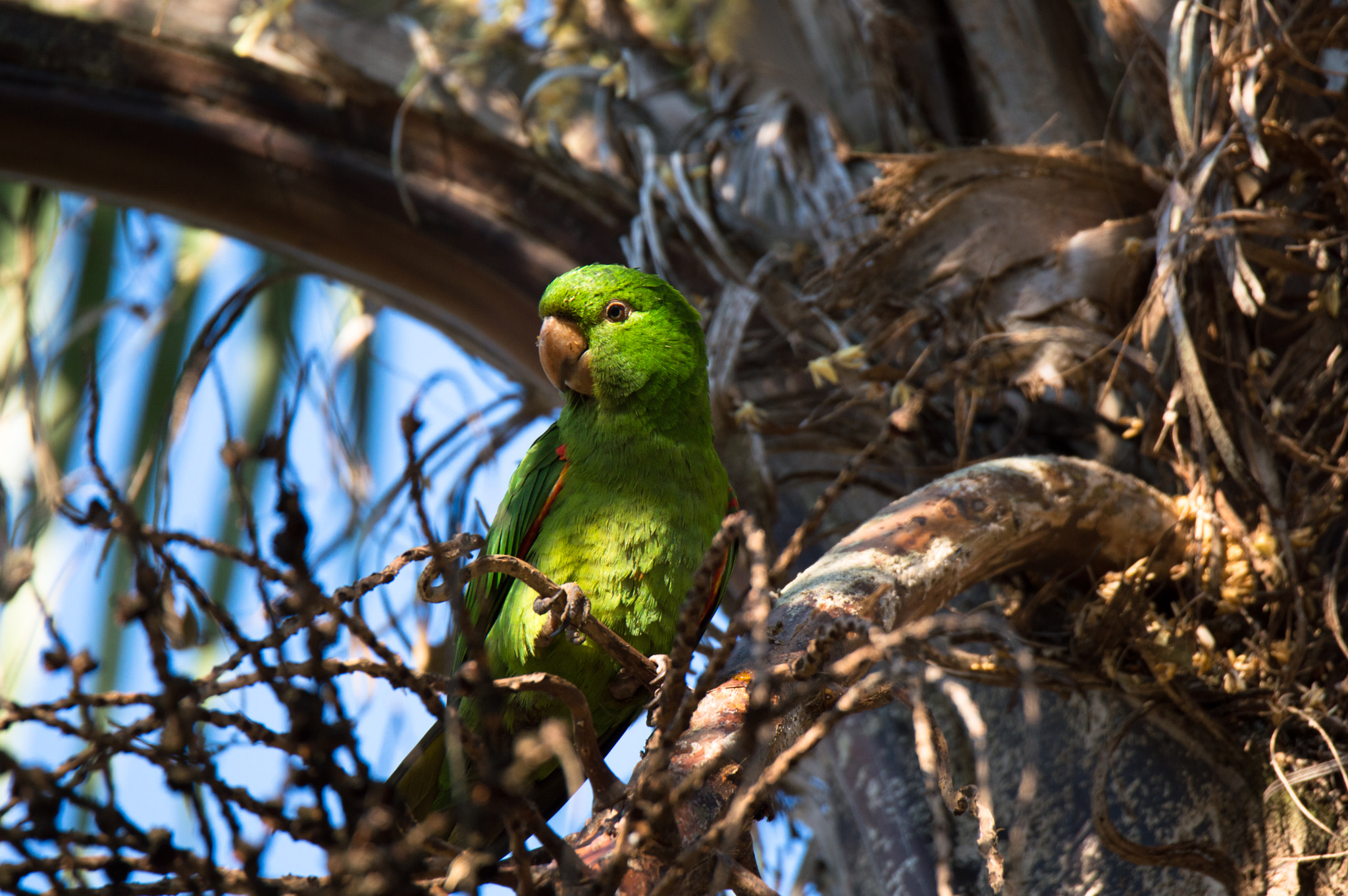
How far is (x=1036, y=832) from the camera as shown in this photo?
239cm

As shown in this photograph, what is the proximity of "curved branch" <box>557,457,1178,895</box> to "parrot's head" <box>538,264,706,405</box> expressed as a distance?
0.70 meters

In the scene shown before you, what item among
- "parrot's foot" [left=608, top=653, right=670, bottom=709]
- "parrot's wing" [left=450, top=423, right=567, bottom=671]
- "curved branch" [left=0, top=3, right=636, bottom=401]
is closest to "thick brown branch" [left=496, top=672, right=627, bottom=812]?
"parrot's foot" [left=608, top=653, right=670, bottom=709]

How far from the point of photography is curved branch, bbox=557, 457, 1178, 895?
1.36 m

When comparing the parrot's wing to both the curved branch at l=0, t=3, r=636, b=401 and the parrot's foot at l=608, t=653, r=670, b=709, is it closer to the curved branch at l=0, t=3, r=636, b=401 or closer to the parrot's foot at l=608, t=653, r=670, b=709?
the parrot's foot at l=608, t=653, r=670, b=709

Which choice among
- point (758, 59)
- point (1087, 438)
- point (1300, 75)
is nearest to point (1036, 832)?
point (1087, 438)

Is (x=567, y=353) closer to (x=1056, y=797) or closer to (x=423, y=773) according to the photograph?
(x=423, y=773)

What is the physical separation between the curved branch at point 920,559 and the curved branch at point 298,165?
5.02ft

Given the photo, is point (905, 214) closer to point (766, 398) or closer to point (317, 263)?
point (766, 398)

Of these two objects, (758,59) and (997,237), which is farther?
(758,59)

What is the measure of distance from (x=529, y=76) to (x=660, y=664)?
8.02ft

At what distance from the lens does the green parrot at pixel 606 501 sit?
2291mm

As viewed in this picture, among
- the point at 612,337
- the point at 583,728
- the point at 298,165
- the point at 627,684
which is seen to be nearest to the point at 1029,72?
the point at 612,337

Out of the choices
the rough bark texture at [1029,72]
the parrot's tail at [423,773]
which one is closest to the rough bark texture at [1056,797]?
the parrot's tail at [423,773]

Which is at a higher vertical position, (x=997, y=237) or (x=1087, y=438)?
(x=997, y=237)
